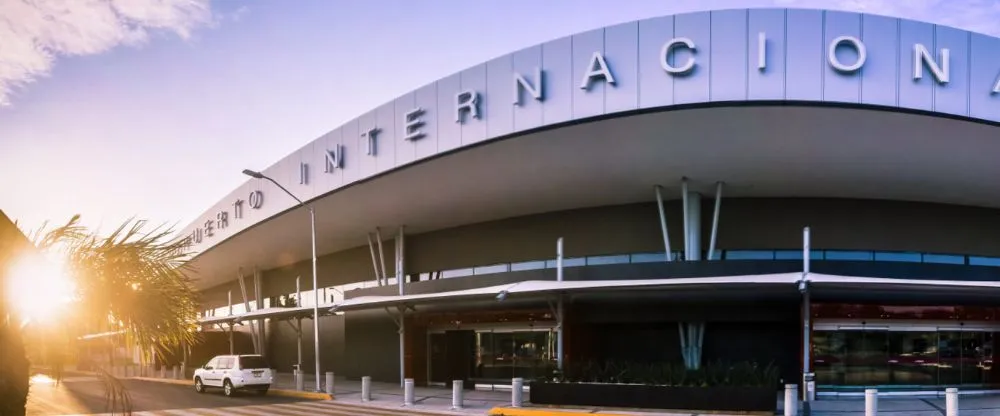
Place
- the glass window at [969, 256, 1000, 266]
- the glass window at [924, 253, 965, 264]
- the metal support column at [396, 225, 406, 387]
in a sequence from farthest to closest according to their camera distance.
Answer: the metal support column at [396, 225, 406, 387] → the glass window at [969, 256, 1000, 266] → the glass window at [924, 253, 965, 264]

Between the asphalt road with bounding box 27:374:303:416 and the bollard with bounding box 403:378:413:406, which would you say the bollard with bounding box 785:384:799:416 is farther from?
the asphalt road with bounding box 27:374:303:416

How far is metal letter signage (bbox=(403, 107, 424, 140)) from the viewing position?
2797cm

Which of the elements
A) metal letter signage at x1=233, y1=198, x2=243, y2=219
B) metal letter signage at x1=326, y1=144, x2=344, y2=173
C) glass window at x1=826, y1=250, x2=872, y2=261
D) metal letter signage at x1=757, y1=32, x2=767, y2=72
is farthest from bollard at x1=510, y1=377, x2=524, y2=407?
metal letter signage at x1=233, y1=198, x2=243, y2=219

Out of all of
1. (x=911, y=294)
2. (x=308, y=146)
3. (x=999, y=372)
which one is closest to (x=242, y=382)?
(x=308, y=146)

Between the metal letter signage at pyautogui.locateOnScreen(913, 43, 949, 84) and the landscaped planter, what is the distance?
379 inches

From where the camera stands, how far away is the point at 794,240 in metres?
29.3

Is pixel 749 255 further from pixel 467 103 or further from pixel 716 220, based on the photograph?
pixel 467 103

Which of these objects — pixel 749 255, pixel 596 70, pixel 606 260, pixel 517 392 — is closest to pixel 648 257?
pixel 606 260

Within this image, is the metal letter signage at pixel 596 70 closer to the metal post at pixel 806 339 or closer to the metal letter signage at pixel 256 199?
the metal post at pixel 806 339

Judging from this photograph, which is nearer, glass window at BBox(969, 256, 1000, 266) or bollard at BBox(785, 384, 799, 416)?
bollard at BBox(785, 384, 799, 416)

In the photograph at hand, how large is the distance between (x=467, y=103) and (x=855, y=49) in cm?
1179

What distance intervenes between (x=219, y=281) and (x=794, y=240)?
44.8 meters

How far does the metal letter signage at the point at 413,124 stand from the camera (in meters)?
28.0

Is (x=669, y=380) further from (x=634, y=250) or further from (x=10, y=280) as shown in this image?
(x=10, y=280)
